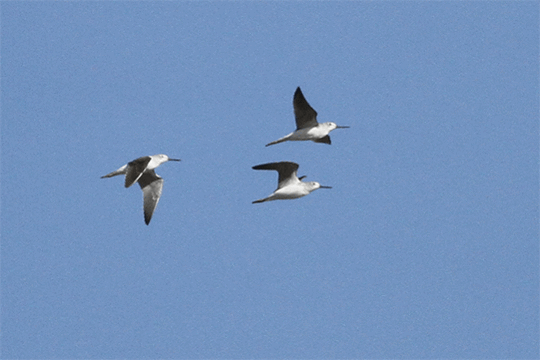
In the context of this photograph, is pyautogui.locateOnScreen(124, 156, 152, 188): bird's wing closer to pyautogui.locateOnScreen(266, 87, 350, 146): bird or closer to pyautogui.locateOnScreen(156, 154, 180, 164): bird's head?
pyautogui.locateOnScreen(156, 154, 180, 164): bird's head

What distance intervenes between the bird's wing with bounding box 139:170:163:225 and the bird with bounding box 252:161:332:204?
139 inches

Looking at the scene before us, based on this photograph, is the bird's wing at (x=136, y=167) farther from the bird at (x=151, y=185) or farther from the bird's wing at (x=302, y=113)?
the bird's wing at (x=302, y=113)

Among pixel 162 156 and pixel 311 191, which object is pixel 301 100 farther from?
pixel 162 156

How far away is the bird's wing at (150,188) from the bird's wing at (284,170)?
3.53 metres

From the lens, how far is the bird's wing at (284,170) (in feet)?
67.2

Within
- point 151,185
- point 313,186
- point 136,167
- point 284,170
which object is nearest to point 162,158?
point 151,185

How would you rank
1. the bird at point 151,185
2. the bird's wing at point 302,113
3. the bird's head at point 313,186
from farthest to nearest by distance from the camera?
the bird at point 151,185 → the bird's wing at point 302,113 → the bird's head at point 313,186

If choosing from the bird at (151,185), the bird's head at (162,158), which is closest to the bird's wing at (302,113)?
the bird's head at (162,158)

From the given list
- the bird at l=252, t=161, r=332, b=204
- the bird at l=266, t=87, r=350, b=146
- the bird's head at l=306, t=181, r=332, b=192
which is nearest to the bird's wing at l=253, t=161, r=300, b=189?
the bird at l=252, t=161, r=332, b=204

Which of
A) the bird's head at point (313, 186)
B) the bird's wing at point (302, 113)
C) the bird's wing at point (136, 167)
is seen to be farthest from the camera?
the bird's wing at point (302, 113)

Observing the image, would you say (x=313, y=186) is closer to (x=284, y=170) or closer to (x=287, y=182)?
(x=287, y=182)

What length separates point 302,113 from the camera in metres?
21.7

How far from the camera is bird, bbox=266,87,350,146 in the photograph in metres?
21.5

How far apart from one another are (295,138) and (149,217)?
15.1 feet
